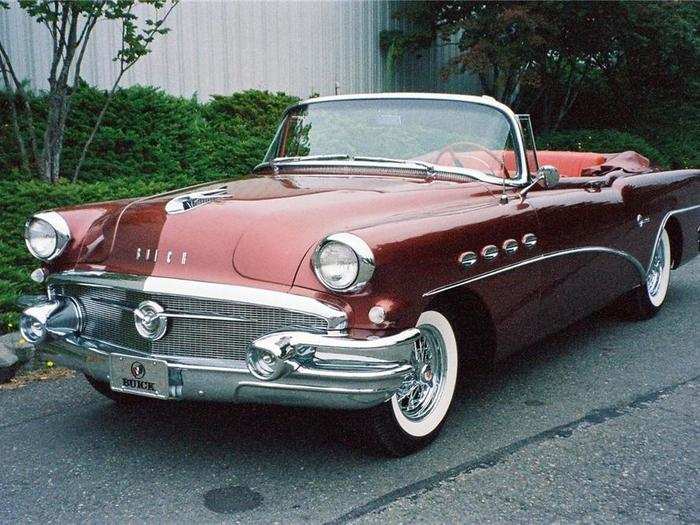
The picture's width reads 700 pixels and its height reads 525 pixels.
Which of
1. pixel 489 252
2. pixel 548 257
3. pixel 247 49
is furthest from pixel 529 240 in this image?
pixel 247 49

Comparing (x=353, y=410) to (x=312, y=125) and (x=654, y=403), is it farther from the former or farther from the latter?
(x=312, y=125)

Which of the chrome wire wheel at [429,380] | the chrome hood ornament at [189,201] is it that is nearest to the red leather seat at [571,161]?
the chrome wire wheel at [429,380]

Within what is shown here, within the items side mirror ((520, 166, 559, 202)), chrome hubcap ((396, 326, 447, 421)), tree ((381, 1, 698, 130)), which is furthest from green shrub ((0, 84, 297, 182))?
tree ((381, 1, 698, 130))

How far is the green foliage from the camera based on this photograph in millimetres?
5969

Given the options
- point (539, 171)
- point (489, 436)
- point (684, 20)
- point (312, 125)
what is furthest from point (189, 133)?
point (684, 20)

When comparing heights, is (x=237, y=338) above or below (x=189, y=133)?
below

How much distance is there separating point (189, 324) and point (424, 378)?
993 mm

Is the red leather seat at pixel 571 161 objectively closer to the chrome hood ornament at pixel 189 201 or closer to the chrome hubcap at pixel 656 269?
the chrome hubcap at pixel 656 269

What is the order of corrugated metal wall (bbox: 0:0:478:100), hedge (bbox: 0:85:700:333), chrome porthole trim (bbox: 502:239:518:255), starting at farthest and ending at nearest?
corrugated metal wall (bbox: 0:0:478:100) → hedge (bbox: 0:85:700:333) → chrome porthole trim (bbox: 502:239:518:255)

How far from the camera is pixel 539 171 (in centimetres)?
424

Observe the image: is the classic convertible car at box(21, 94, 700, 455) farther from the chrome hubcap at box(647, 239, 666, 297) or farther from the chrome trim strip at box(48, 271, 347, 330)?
the chrome hubcap at box(647, 239, 666, 297)

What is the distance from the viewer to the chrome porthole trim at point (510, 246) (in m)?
3.63

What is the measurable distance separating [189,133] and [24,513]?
6257 mm

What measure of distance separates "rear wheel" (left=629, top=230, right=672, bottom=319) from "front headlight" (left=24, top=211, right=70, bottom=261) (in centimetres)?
362
